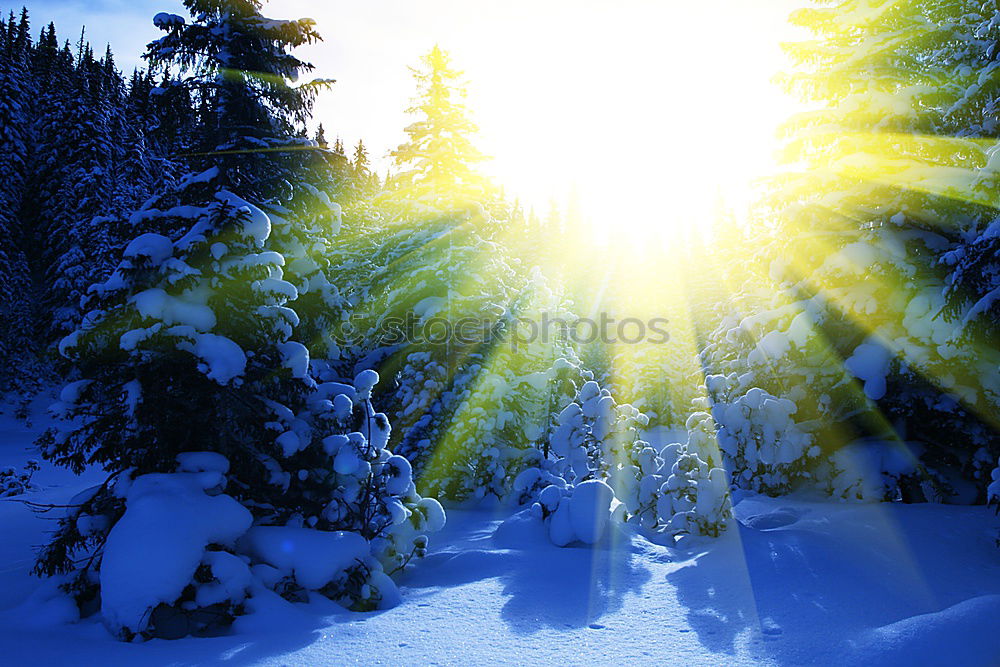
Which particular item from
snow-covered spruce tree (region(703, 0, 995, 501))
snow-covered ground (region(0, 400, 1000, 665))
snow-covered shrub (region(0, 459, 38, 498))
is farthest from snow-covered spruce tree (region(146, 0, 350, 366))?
snow-covered shrub (region(0, 459, 38, 498))

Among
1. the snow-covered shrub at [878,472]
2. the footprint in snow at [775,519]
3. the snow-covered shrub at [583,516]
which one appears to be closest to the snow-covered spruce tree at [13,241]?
the snow-covered shrub at [583,516]

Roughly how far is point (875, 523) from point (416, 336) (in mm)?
11732

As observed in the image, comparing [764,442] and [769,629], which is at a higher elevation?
[764,442]

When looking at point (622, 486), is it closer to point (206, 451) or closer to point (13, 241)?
point (206, 451)

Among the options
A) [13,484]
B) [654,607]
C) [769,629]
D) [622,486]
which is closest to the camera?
[769,629]

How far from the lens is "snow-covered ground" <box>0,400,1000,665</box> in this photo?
15.9ft

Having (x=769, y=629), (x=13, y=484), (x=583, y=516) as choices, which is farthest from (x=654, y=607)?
(x=13, y=484)

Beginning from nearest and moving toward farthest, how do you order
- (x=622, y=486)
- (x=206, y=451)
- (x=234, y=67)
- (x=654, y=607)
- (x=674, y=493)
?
(x=654, y=607) → (x=206, y=451) → (x=234, y=67) → (x=674, y=493) → (x=622, y=486)

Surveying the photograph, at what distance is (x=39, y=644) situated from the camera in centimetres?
482

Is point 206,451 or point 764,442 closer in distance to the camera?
point 206,451

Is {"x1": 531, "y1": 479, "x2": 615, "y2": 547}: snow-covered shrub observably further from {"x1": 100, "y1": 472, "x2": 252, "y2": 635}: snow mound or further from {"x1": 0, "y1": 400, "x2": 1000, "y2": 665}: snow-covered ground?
{"x1": 100, "y1": 472, "x2": 252, "y2": 635}: snow mound

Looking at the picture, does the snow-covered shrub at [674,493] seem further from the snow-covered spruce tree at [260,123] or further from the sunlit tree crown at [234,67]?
the sunlit tree crown at [234,67]

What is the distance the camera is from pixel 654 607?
648cm

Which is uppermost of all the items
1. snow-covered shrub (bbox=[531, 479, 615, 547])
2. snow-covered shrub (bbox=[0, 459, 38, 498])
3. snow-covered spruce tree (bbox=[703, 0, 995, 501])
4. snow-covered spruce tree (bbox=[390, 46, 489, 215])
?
snow-covered spruce tree (bbox=[390, 46, 489, 215])
